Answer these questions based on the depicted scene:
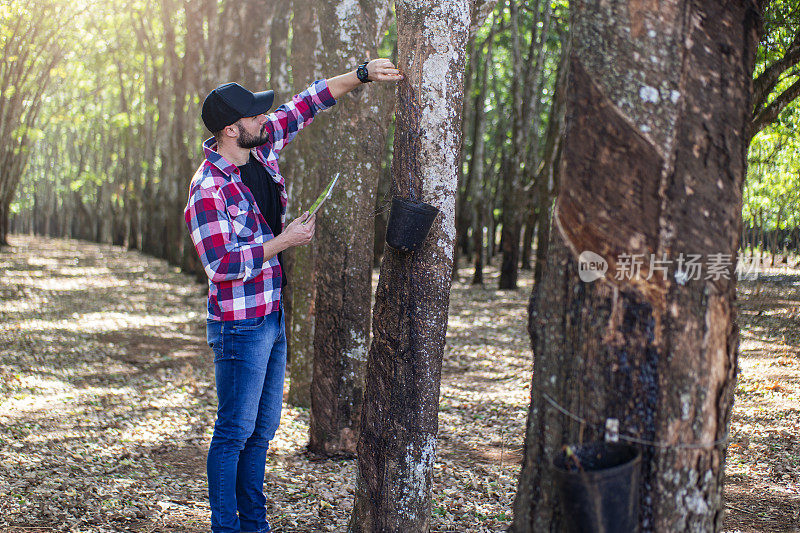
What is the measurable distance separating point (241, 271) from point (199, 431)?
3296 millimetres

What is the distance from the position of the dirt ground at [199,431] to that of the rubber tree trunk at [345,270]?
1.14 ft

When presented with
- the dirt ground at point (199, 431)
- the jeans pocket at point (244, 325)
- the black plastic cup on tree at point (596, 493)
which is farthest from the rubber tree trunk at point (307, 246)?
the black plastic cup on tree at point (596, 493)

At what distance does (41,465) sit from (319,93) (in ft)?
11.2

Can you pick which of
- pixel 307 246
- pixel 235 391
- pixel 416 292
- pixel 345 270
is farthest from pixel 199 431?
pixel 416 292

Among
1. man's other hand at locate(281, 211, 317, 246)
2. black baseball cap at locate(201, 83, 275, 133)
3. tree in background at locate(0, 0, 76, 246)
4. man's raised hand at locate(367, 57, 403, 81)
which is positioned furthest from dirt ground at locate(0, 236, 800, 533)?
tree in background at locate(0, 0, 76, 246)

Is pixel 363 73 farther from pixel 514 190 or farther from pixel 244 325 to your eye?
pixel 514 190

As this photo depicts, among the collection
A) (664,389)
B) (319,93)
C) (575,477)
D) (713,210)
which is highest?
(319,93)

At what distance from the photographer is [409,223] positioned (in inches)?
127

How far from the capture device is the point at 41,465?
5.16 m

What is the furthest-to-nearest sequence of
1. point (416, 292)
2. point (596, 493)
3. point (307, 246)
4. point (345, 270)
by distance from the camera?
point (307, 246) < point (345, 270) < point (416, 292) < point (596, 493)

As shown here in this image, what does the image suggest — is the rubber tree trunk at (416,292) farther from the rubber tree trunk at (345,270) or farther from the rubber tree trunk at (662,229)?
the rubber tree trunk at (345,270)

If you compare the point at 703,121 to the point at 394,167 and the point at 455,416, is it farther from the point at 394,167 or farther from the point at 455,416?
the point at 455,416

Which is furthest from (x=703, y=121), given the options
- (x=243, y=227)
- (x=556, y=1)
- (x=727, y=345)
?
(x=556, y=1)

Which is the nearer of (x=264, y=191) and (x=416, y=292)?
(x=416, y=292)
